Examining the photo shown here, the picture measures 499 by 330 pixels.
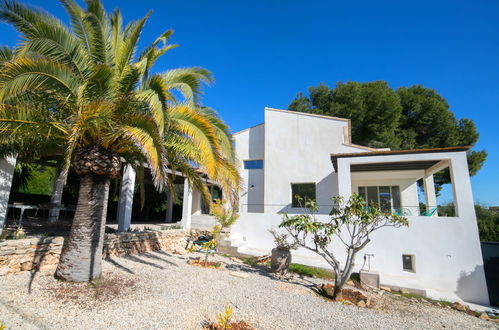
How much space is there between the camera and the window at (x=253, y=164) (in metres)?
19.5

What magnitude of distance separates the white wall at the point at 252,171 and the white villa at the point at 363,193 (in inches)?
3.3

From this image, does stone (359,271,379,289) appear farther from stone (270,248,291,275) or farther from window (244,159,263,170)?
window (244,159,263,170)

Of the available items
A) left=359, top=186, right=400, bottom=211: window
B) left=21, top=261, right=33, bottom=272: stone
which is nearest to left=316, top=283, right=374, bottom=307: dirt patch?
left=21, top=261, right=33, bottom=272: stone

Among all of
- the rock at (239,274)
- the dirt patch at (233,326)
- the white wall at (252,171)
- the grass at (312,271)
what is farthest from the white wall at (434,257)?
the white wall at (252,171)

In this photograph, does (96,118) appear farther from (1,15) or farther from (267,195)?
(267,195)

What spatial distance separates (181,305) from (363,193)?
15510mm

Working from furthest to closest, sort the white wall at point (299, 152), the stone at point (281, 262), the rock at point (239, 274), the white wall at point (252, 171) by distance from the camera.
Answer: the white wall at point (252, 171) → the white wall at point (299, 152) → the stone at point (281, 262) → the rock at point (239, 274)

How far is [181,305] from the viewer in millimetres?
5637

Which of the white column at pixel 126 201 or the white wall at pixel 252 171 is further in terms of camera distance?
the white wall at pixel 252 171

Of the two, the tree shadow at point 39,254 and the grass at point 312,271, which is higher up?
the tree shadow at point 39,254

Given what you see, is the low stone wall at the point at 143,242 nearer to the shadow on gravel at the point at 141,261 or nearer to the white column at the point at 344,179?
the shadow on gravel at the point at 141,261

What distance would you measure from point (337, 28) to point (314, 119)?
6081mm

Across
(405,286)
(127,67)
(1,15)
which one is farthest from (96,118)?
(405,286)

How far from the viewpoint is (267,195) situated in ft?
58.7
